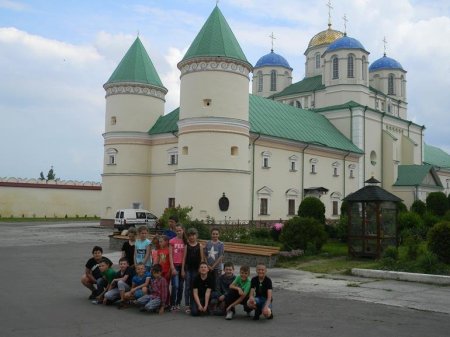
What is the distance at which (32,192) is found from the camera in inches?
2002

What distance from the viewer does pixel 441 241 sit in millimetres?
14742

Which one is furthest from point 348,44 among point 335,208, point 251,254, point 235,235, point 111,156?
point 251,254

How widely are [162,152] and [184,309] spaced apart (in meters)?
28.4

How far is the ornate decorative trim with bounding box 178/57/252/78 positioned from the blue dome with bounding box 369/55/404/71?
94.2 ft

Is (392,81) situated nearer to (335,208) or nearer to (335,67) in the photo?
(335,67)

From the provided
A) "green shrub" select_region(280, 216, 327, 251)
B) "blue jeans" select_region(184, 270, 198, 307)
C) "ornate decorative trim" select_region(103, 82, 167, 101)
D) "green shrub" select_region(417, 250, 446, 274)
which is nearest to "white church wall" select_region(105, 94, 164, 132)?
"ornate decorative trim" select_region(103, 82, 167, 101)

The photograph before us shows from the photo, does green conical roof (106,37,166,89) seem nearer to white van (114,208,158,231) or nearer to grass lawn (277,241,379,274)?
white van (114,208,158,231)

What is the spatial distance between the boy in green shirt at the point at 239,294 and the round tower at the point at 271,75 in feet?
156

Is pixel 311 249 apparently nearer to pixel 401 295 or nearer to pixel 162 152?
pixel 401 295

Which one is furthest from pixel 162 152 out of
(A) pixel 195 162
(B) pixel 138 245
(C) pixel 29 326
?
(C) pixel 29 326

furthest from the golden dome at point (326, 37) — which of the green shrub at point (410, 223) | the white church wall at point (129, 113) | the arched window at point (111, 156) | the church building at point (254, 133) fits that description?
the green shrub at point (410, 223)

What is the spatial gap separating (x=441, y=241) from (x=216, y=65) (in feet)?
59.6

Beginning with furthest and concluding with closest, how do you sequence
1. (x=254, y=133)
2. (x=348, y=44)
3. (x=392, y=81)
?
(x=392, y=81), (x=348, y=44), (x=254, y=133)

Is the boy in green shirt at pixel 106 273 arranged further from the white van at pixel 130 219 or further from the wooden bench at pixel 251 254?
the white van at pixel 130 219
